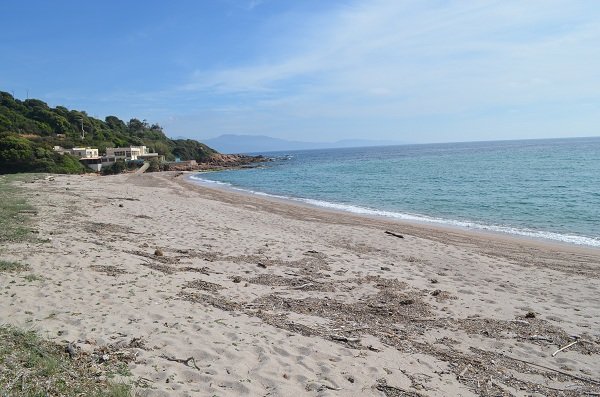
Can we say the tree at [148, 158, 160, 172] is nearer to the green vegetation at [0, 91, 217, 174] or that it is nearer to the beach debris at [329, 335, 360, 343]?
→ the green vegetation at [0, 91, 217, 174]

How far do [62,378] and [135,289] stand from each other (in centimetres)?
342

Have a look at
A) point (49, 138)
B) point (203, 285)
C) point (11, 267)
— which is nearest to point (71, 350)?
point (203, 285)

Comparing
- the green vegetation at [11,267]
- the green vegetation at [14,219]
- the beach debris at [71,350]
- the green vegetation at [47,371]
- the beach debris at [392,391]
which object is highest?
the green vegetation at [14,219]

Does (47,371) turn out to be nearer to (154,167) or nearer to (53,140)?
(154,167)

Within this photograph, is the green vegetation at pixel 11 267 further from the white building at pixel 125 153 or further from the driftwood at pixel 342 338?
the white building at pixel 125 153

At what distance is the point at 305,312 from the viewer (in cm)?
705

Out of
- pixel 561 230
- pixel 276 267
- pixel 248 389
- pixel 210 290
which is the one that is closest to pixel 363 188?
pixel 561 230

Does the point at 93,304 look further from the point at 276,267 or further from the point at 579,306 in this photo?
the point at 579,306

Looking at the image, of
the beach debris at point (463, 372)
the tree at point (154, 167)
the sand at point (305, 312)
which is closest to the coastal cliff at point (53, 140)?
the tree at point (154, 167)

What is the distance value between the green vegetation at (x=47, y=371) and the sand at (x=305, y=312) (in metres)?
0.27

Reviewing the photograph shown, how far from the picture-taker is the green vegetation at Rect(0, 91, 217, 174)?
47250mm

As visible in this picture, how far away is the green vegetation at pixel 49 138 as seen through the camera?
47250 mm

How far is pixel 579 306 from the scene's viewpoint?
27.2 feet

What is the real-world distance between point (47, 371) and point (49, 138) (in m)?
77.3
